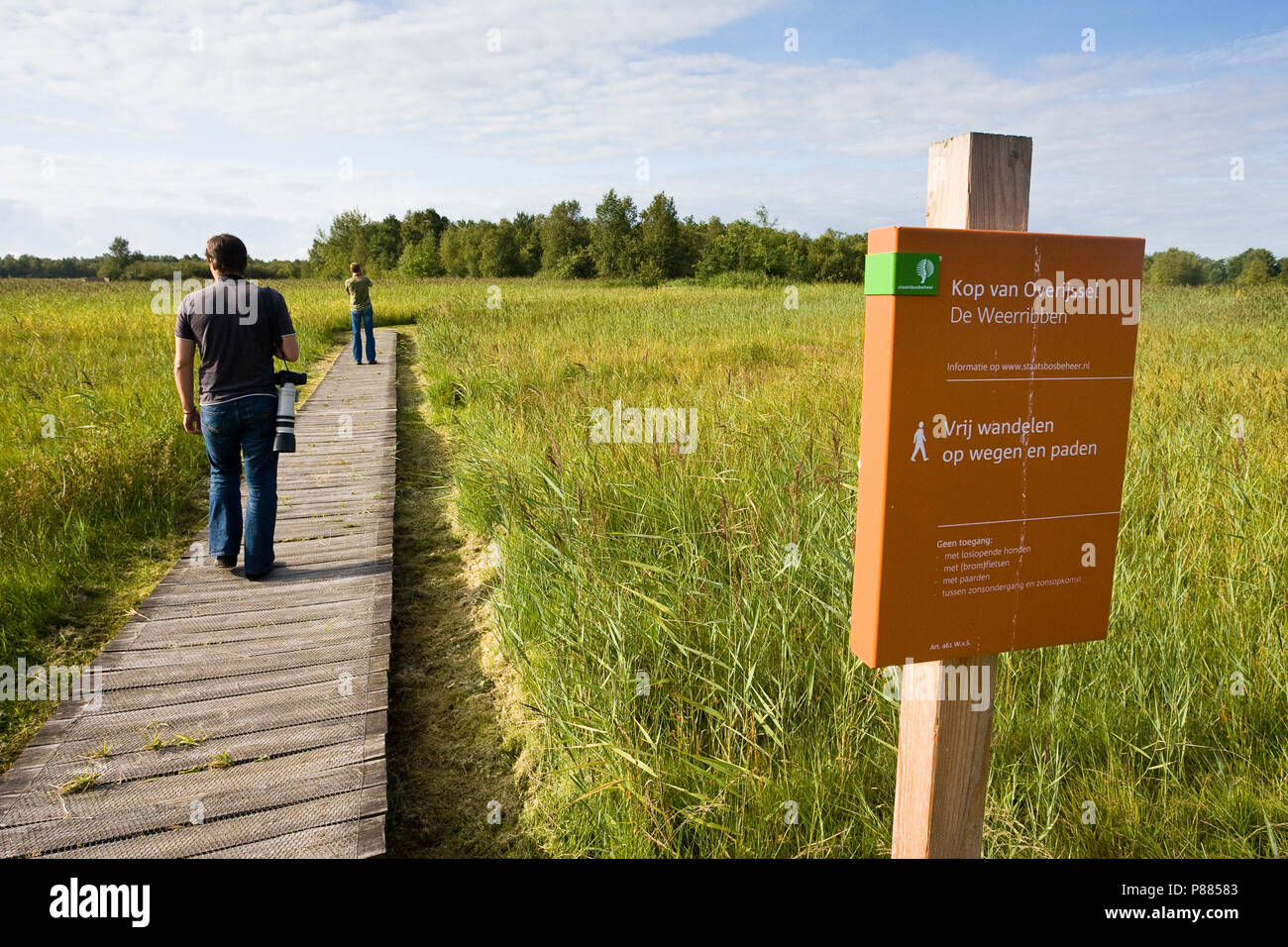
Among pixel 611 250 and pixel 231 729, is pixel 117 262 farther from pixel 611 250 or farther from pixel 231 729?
pixel 231 729

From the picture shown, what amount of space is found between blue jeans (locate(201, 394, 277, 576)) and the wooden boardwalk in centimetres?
22

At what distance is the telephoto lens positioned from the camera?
4395 mm

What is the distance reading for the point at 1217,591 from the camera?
10.0 ft

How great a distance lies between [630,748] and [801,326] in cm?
1234

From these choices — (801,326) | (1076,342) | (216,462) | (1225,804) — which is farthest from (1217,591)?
(801,326)

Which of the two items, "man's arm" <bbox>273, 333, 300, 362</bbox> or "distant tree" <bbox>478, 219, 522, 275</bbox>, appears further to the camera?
"distant tree" <bbox>478, 219, 522, 275</bbox>

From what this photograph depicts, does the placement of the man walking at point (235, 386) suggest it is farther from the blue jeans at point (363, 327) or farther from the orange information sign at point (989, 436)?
the blue jeans at point (363, 327)

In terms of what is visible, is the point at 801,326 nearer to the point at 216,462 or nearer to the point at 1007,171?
the point at 216,462

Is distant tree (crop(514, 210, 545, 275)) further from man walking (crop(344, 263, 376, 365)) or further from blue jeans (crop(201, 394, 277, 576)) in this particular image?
blue jeans (crop(201, 394, 277, 576))

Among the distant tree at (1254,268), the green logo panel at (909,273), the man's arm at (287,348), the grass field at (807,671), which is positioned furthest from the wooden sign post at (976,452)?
the distant tree at (1254,268)

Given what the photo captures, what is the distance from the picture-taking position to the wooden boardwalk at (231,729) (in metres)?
2.42

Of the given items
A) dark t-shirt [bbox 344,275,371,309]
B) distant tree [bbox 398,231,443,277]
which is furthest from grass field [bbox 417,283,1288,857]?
distant tree [bbox 398,231,443,277]

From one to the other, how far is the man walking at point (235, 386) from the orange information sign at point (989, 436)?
384 cm

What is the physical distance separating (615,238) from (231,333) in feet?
154
